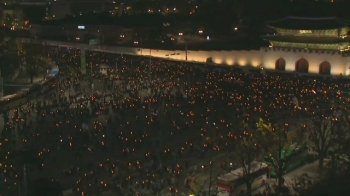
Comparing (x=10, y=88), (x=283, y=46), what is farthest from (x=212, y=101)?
(x=10, y=88)

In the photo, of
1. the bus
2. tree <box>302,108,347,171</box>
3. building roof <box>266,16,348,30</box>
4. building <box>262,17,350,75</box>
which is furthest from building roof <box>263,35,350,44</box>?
the bus

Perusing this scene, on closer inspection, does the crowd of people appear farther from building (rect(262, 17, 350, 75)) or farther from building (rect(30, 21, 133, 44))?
building (rect(30, 21, 133, 44))

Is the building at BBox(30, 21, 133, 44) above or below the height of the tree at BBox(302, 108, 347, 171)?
above

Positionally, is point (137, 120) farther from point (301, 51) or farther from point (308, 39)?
point (308, 39)

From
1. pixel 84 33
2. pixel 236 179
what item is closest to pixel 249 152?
pixel 236 179

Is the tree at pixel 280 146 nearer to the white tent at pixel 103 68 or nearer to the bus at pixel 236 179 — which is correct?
the bus at pixel 236 179

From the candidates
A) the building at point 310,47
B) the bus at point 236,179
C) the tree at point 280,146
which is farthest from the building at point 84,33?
the bus at point 236,179
